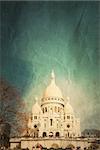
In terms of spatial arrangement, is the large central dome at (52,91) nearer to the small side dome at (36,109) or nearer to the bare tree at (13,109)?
the small side dome at (36,109)

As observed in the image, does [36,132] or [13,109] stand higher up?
[13,109]

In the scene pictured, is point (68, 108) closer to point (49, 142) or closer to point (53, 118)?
point (53, 118)

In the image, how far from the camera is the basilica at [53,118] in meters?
10.3

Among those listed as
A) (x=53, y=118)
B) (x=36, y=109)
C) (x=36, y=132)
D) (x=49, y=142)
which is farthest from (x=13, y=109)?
(x=49, y=142)

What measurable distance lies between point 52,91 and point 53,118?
19.6 inches

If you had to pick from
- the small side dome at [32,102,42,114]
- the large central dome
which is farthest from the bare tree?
the large central dome

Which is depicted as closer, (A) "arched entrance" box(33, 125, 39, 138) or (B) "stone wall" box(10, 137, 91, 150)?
(B) "stone wall" box(10, 137, 91, 150)

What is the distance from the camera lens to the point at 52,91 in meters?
10.4

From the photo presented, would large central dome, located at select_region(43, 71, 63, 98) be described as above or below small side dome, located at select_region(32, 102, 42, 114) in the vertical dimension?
above

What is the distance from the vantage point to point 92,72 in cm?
1053

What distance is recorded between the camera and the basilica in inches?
407

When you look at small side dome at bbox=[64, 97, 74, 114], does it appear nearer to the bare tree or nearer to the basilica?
the basilica

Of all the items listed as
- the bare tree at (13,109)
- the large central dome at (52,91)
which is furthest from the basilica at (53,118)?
the bare tree at (13,109)

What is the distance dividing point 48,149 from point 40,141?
0.81ft
